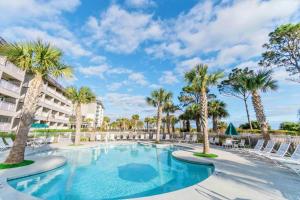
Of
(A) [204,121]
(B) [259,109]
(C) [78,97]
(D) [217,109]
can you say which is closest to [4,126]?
(C) [78,97]

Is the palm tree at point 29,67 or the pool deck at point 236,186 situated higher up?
the palm tree at point 29,67

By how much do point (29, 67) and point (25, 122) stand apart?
2.98 meters

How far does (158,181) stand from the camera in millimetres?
8320

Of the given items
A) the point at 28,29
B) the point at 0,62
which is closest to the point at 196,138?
the point at 28,29

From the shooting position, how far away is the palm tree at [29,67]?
30.4 feet

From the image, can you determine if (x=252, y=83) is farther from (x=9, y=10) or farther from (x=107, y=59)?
(x=9, y=10)

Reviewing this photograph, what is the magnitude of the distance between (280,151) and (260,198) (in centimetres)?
802

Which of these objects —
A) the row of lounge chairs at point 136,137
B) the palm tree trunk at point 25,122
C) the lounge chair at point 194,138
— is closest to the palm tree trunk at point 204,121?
the palm tree trunk at point 25,122

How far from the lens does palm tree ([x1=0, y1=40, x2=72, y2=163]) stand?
9273mm

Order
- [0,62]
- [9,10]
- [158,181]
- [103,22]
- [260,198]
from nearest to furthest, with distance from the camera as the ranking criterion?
[260,198] → [158,181] → [9,10] → [103,22] → [0,62]

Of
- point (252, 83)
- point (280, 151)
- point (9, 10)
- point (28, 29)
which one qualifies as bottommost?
point (280, 151)

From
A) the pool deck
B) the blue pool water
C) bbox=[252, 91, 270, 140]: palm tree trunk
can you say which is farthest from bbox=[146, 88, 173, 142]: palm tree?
the pool deck

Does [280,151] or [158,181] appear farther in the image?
[280,151]

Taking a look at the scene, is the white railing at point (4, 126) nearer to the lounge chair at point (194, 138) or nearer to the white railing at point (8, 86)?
the white railing at point (8, 86)
